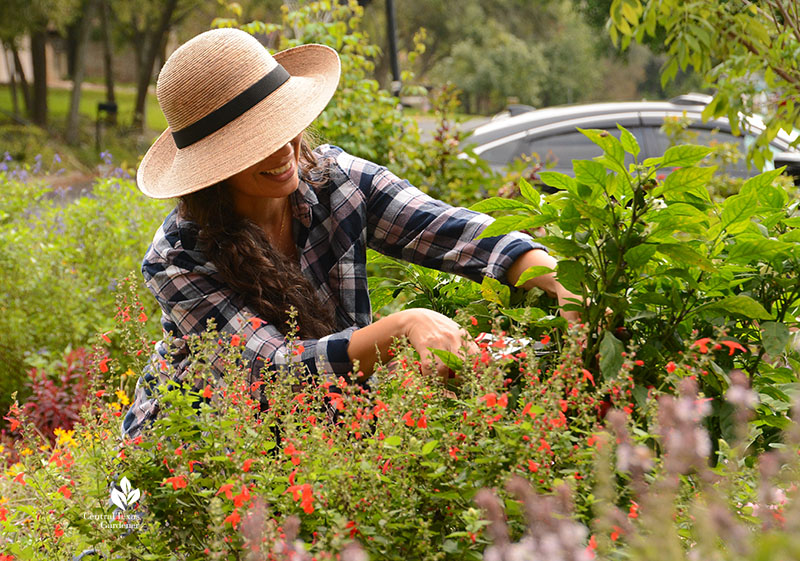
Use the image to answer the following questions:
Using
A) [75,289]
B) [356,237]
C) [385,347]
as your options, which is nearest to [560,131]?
[75,289]

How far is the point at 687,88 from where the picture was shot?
38.7 metres

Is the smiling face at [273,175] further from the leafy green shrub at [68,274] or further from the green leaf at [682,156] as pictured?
the leafy green shrub at [68,274]

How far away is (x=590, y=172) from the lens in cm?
157

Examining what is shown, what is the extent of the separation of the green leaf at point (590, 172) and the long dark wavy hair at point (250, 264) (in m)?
0.93

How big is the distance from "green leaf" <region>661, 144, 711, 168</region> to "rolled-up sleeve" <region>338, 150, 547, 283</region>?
0.54 meters

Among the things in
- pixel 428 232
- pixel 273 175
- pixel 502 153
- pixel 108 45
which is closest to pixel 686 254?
pixel 428 232

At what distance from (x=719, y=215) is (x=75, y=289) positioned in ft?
13.4

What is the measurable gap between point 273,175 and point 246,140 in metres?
0.11

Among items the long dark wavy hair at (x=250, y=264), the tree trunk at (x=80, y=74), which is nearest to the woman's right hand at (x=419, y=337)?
the long dark wavy hair at (x=250, y=264)

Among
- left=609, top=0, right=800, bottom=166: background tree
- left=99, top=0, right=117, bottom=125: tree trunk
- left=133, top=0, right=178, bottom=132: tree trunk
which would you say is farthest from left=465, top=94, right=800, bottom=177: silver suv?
left=99, top=0, right=117, bottom=125: tree trunk

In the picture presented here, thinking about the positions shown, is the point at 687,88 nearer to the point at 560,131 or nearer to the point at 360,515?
the point at 560,131

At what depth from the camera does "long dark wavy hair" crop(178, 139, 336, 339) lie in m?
2.26

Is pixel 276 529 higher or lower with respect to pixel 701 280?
lower

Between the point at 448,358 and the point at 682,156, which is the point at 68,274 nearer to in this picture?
the point at 448,358
